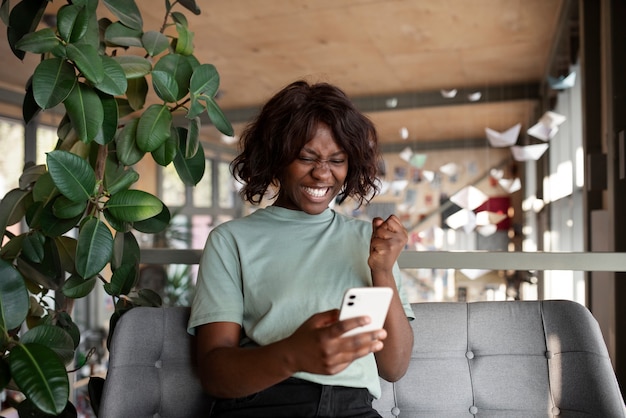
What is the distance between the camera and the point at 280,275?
4.00ft

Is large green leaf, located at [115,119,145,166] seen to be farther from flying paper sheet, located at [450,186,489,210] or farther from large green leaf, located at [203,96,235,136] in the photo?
flying paper sheet, located at [450,186,489,210]

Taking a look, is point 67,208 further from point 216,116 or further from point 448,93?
point 448,93

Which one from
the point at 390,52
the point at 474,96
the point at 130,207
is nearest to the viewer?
the point at 130,207

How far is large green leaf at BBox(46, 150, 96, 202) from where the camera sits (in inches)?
50.8

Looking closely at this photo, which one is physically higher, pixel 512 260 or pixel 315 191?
pixel 315 191

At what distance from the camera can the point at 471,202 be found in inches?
212

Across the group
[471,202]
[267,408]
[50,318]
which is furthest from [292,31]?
[267,408]

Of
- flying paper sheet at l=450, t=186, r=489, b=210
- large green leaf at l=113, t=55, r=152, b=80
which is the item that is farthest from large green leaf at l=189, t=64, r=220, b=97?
flying paper sheet at l=450, t=186, r=489, b=210

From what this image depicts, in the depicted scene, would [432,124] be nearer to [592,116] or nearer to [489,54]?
[489,54]

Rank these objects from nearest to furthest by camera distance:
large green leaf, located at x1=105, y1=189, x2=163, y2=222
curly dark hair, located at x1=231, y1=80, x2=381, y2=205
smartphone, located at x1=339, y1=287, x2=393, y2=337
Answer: smartphone, located at x1=339, y1=287, x2=393, y2=337 < curly dark hair, located at x1=231, y1=80, x2=381, y2=205 < large green leaf, located at x1=105, y1=189, x2=163, y2=222

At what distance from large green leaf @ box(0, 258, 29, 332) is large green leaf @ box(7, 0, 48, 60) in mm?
586

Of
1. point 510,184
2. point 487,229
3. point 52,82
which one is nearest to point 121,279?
point 52,82

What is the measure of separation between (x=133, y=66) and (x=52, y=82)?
262 millimetres

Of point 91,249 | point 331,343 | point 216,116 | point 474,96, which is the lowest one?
point 331,343
